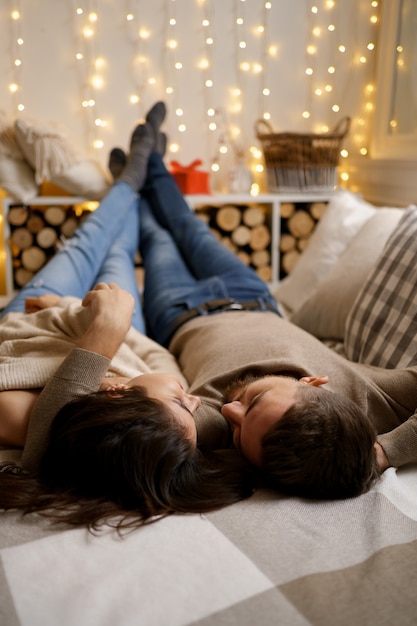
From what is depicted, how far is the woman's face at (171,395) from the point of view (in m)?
0.96

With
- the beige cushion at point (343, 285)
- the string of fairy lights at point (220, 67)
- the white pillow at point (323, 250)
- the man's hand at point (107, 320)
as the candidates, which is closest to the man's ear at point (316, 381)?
the man's hand at point (107, 320)

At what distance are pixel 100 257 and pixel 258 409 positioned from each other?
3.95 feet

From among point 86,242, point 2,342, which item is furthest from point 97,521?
point 86,242

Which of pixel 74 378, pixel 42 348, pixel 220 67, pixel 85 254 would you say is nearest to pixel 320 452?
pixel 74 378

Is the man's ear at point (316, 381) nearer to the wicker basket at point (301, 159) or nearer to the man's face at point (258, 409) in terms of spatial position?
the man's face at point (258, 409)

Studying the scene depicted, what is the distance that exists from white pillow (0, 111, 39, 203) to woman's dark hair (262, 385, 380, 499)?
2012mm

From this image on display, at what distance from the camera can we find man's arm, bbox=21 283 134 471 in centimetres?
95

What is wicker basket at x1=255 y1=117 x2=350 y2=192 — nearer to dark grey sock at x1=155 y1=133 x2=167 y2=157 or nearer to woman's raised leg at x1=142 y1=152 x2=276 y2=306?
dark grey sock at x1=155 y1=133 x2=167 y2=157

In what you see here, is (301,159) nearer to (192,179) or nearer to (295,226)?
(295,226)

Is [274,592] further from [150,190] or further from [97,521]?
[150,190]

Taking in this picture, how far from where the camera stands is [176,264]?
6.91ft

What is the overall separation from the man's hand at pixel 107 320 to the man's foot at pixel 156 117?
170cm

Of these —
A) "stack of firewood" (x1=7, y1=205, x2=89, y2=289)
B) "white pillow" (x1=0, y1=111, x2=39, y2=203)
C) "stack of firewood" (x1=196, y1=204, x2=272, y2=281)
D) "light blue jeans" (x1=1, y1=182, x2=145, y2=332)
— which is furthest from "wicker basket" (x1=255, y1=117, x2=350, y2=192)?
"white pillow" (x1=0, y1=111, x2=39, y2=203)

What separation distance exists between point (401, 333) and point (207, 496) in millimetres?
661
